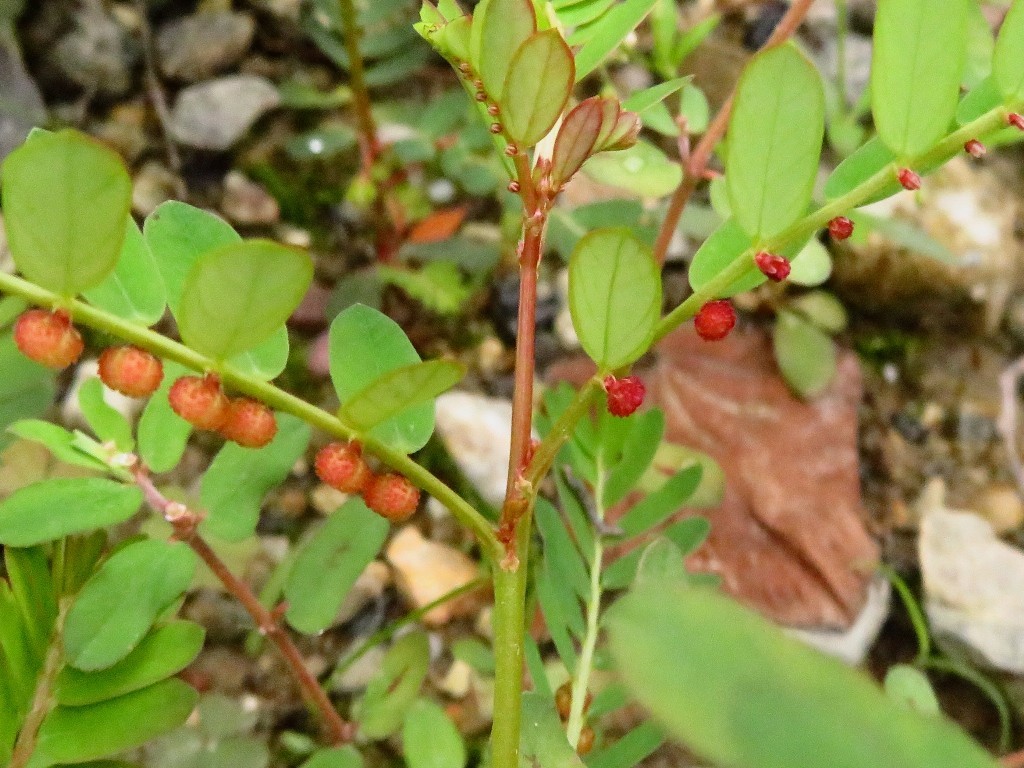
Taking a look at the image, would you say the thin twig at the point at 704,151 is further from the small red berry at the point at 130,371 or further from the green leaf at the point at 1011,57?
the small red berry at the point at 130,371

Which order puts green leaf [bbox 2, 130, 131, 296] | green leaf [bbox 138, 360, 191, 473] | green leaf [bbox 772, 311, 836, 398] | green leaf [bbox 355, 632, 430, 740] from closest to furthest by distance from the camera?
1. green leaf [bbox 2, 130, 131, 296]
2. green leaf [bbox 138, 360, 191, 473]
3. green leaf [bbox 355, 632, 430, 740]
4. green leaf [bbox 772, 311, 836, 398]

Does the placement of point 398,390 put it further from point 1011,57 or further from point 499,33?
point 1011,57

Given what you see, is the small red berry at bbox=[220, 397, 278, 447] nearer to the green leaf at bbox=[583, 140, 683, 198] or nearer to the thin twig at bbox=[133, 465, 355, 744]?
the thin twig at bbox=[133, 465, 355, 744]

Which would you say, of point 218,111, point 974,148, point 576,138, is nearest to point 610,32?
point 576,138

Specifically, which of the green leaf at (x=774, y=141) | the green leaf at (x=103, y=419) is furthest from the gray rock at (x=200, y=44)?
the green leaf at (x=774, y=141)

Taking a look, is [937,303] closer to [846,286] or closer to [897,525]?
[846,286]

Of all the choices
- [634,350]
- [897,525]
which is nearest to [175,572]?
[634,350]

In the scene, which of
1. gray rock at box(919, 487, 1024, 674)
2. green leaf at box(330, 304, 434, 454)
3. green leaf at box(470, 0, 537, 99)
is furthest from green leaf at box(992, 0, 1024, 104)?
gray rock at box(919, 487, 1024, 674)

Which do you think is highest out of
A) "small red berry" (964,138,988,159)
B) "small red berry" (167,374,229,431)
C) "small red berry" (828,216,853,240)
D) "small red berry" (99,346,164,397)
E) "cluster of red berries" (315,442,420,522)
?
"small red berry" (964,138,988,159)
